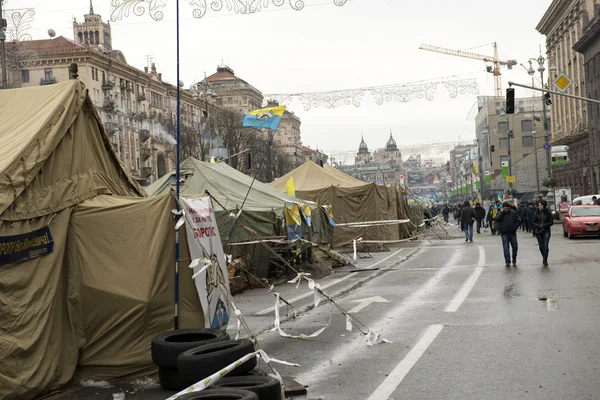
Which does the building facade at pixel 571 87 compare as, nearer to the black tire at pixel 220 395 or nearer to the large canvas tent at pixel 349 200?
the large canvas tent at pixel 349 200

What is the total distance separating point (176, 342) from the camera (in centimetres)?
834

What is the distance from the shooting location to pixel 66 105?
9.43 m

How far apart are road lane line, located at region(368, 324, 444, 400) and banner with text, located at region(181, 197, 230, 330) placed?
7.61 ft

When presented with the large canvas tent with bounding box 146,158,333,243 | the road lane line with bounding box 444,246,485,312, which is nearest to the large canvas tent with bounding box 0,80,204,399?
the road lane line with bounding box 444,246,485,312

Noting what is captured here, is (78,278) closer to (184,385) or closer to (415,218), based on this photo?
(184,385)

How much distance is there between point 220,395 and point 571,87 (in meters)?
76.1

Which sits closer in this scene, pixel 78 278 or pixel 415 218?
pixel 78 278

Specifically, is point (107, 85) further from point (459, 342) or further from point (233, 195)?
point (459, 342)

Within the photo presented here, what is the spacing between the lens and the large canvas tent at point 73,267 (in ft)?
26.4

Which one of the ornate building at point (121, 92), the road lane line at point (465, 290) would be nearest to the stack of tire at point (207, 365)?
the road lane line at point (465, 290)

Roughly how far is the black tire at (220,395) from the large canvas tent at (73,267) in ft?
7.21

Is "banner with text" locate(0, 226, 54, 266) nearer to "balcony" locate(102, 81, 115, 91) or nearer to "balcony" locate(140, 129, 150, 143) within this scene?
"balcony" locate(102, 81, 115, 91)

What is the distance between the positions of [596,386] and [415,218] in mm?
42494

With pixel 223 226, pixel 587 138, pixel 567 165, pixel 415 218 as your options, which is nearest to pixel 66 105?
pixel 223 226
